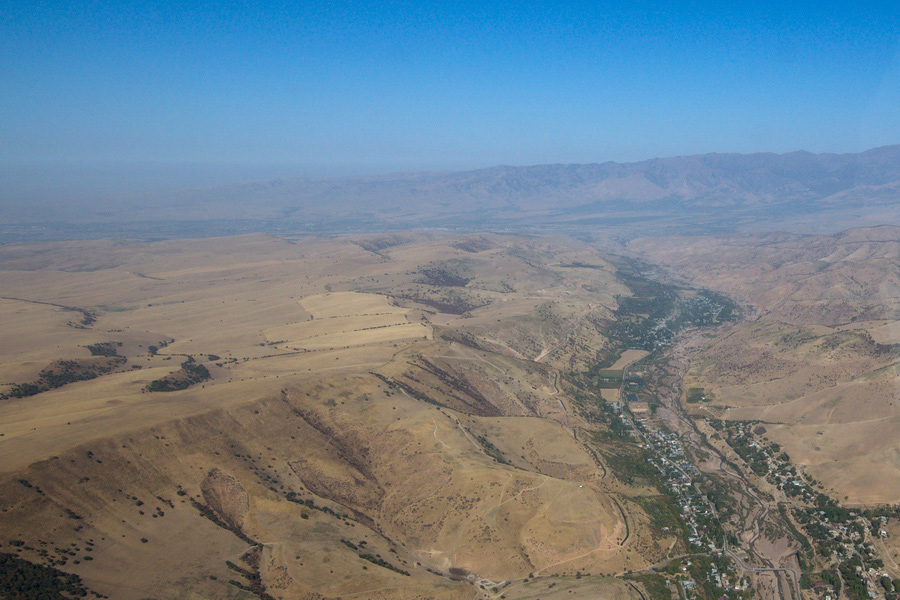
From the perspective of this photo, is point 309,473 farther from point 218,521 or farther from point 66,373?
point 66,373

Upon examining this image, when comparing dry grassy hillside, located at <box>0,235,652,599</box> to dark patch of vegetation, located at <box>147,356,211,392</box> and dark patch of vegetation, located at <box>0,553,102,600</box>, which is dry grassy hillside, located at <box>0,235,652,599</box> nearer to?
dark patch of vegetation, located at <box>147,356,211,392</box>

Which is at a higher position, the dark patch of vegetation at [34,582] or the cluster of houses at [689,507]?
the dark patch of vegetation at [34,582]

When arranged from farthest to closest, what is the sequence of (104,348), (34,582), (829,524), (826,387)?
(104,348) < (826,387) < (829,524) < (34,582)

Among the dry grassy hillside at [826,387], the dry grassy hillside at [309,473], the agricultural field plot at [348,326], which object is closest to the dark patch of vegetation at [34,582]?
the dry grassy hillside at [309,473]

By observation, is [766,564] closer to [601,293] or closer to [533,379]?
[533,379]

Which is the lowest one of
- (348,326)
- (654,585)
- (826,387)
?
(654,585)

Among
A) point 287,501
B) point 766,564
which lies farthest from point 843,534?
point 287,501

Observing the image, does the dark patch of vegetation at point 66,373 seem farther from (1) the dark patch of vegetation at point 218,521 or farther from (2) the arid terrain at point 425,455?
(1) the dark patch of vegetation at point 218,521

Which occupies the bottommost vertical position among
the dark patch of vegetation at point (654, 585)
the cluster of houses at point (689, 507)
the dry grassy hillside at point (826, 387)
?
the cluster of houses at point (689, 507)

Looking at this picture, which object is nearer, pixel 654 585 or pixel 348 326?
pixel 654 585

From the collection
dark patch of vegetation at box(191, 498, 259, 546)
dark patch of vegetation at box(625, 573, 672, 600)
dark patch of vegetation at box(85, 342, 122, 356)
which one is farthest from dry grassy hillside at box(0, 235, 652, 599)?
dark patch of vegetation at box(625, 573, 672, 600)

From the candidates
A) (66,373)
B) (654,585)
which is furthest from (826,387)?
(66,373)
